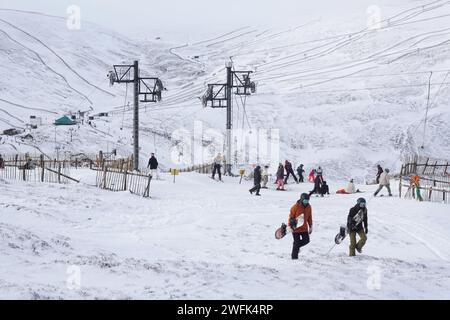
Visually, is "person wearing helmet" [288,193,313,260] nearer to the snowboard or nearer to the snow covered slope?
the snowboard

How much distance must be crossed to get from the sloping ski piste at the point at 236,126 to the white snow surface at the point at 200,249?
0.06 meters

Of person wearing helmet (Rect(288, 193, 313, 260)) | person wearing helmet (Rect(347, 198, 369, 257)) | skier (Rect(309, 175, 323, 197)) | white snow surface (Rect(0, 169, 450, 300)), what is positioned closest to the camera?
white snow surface (Rect(0, 169, 450, 300))

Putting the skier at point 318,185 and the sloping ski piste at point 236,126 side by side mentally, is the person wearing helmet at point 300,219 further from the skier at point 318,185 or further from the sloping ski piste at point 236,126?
the skier at point 318,185

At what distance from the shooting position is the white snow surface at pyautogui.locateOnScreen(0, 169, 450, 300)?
8875mm

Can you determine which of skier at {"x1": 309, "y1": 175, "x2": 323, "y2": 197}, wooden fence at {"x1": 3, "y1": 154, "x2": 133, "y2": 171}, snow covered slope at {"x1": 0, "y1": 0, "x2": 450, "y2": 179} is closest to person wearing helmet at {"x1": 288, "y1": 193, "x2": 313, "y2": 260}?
skier at {"x1": 309, "y1": 175, "x2": 323, "y2": 197}

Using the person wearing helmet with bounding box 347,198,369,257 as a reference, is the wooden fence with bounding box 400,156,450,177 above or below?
above

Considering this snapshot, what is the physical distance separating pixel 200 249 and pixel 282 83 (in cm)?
5906

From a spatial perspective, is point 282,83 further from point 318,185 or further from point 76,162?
point 318,185

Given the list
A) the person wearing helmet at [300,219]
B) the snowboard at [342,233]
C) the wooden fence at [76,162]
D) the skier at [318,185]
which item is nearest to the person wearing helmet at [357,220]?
the snowboard at [342,233]

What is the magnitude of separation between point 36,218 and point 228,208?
7.25 metres

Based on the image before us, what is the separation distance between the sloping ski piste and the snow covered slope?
0.26 metres

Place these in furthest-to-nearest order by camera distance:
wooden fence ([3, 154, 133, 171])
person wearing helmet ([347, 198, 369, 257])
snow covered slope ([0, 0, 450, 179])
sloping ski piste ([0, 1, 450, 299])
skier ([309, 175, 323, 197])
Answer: snow covered slope ([0, 0, 450, 179]), wooden fence ([3, 154, 133, 171]), skier ([309, 175, 323, 197]), person wearing helmet ([347, 198, 369, 257]), sloping ski piste ([0, 1, 450, 299])

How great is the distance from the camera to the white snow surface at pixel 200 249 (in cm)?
888
